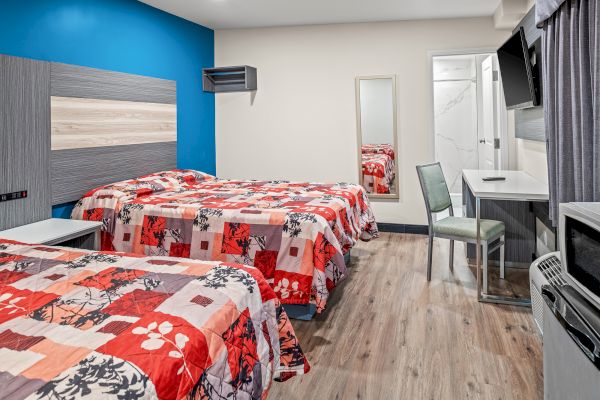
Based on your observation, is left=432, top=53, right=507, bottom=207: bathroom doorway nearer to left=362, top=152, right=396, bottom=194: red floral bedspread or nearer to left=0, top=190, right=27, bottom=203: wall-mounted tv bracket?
left=362, top=152, right=396, bottom=194: red floral bedspread

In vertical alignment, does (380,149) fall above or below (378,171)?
above

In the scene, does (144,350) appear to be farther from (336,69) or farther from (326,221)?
(336,69)

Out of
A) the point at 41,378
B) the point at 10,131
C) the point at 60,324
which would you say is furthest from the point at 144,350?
the point at 10,131

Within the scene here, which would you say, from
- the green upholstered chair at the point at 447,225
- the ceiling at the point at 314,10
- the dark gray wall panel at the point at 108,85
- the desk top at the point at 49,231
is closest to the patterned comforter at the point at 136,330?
the desk top at the point at 49,231

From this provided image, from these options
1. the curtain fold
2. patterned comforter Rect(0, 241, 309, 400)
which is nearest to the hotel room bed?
the curtain fold

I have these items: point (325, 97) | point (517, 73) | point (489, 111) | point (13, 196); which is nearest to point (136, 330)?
point (13, 196)

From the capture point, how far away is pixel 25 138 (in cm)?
285

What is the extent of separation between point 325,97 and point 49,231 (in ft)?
11.4

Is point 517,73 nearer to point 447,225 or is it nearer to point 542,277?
point 447,225

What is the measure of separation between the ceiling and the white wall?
19 centimetres

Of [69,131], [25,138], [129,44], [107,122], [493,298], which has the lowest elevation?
[493,298]

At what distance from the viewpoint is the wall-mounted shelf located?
5211 mm

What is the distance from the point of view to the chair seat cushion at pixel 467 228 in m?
3.17

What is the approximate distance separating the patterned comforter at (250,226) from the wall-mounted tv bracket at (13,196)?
0.50 metres
